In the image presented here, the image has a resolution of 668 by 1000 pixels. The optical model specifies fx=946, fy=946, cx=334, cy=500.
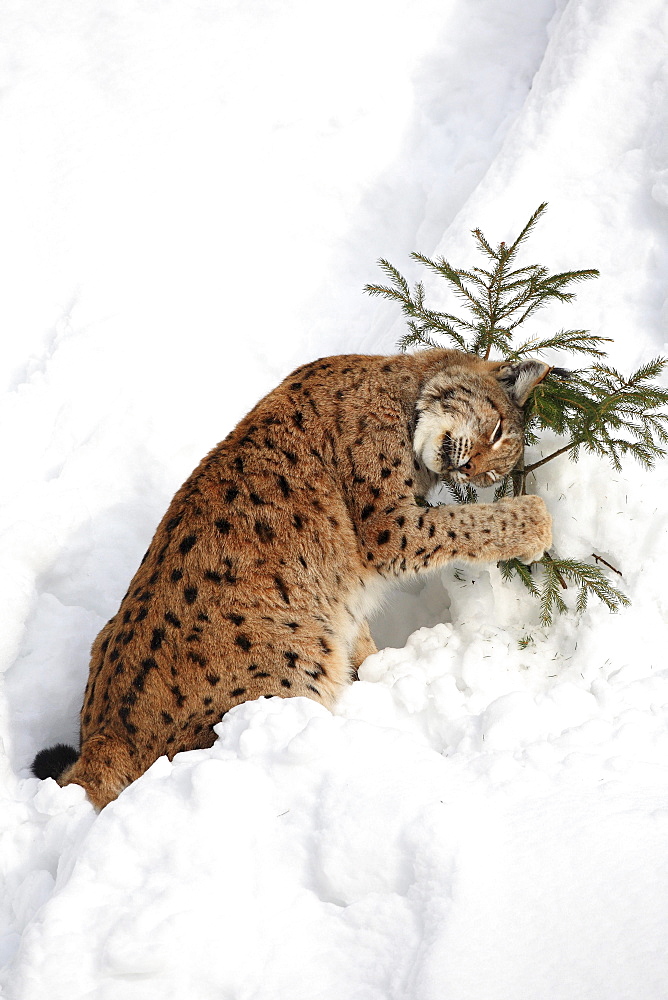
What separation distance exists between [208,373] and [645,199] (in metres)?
3.53

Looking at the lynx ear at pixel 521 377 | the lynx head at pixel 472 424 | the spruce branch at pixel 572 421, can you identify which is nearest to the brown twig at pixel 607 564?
the spruce branch at pixel 572 421

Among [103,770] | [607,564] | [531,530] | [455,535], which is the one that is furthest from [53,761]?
[607,564]

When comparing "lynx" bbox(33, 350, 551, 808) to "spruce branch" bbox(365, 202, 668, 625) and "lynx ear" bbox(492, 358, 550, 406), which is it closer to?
"lynx ear" bbox(492, 358, 550, 406)

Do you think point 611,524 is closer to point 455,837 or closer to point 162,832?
point 455,837

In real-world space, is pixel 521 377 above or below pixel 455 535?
above

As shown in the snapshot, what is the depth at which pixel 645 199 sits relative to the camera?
23.1 ft

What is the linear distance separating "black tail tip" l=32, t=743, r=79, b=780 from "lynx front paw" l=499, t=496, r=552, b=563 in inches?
92.3

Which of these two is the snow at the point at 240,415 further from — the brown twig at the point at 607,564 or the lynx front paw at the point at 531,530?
the lynx front paw at the point at 531,530

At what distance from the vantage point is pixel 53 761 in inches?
175

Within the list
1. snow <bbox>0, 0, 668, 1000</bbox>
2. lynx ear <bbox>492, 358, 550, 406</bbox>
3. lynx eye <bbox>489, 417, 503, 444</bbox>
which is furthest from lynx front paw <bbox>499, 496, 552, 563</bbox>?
lynx ear <bbox>492, 358, 550, 406</bbox>

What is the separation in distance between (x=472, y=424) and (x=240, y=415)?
99.5 inches

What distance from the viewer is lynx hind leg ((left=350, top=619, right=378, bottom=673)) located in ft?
16.3

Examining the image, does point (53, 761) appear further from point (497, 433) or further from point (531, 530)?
point (497, 433)

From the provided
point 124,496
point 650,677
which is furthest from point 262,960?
point 124,496
